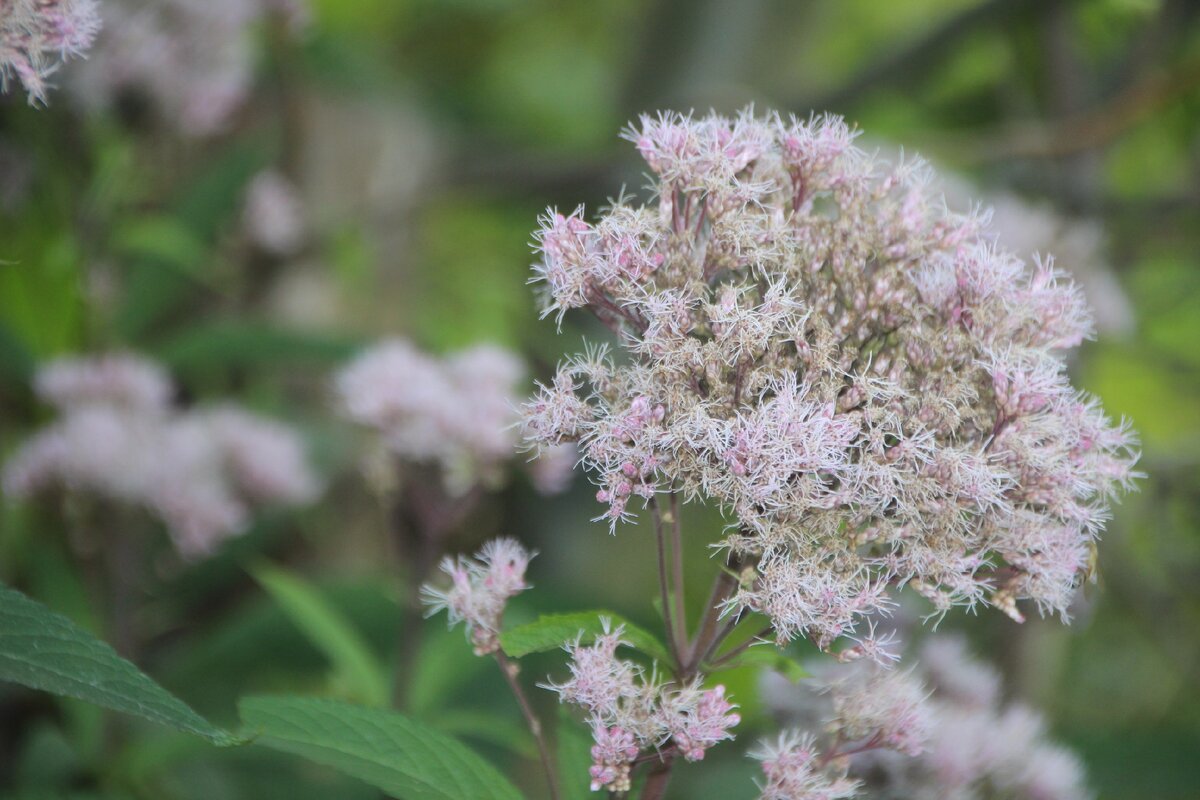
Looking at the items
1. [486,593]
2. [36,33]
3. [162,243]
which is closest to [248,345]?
[162,243]

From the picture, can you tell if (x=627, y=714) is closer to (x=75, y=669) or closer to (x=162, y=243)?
(x=75, y=669)

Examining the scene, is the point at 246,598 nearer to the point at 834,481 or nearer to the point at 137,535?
the point at 137,535

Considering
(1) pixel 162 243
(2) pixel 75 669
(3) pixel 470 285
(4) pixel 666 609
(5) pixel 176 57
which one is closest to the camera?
(2) pixel 75 669

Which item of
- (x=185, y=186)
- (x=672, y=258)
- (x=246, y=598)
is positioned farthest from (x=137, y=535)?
(x=672, y=258)

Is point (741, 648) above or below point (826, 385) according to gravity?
below

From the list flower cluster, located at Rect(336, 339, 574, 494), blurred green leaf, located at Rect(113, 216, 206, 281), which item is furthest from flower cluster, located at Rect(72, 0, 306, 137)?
flower cluster, located at Rect(336, 339, 574, 494)

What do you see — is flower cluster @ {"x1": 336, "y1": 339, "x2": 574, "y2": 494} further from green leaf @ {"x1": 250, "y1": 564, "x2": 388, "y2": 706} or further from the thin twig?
the thin twig

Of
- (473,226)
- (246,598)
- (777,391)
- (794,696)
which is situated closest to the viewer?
(777,391)
